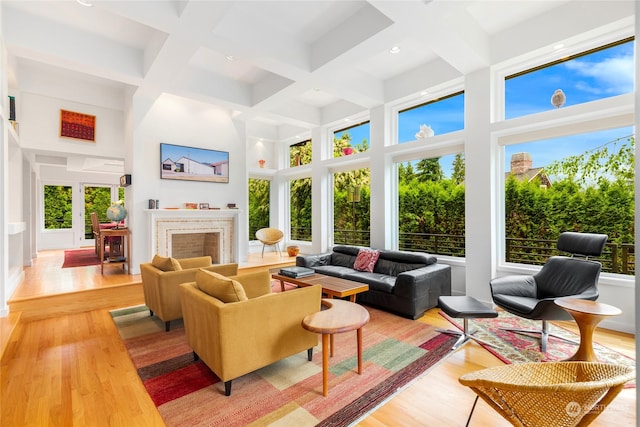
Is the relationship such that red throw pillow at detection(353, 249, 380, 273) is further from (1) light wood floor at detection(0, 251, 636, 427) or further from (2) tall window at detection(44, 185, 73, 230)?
(2) tall window at detection(44, 185, 73, 230)

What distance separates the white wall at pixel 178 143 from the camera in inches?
203

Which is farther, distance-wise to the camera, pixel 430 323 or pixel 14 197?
pixel 14 197

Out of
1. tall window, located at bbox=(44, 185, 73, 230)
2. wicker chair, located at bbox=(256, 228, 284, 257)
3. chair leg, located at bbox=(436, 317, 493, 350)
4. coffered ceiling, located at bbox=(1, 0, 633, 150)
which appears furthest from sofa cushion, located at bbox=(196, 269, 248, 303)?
Answer: tall window, located at bbox=(44, 185, 73, 230)

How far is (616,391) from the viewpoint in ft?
4.02

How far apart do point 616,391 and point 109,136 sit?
23.1 feet

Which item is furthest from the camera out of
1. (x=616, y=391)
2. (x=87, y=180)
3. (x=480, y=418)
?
(x=87, y=180)

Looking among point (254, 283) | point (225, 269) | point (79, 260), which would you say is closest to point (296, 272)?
point (225, 269)

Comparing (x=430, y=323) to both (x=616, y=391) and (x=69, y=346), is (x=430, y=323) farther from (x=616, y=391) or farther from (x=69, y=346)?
(x=69, y=346)

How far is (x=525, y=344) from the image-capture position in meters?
2.89

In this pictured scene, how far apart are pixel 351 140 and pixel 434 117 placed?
6.27 feet

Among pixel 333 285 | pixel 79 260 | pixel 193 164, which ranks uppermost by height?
pixel 193 164

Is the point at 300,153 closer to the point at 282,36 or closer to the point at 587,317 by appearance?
the point at 282,36

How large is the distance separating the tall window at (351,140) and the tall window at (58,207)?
812cm

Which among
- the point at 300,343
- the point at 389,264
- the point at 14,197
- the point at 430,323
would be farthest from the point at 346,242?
the point at 14,197
